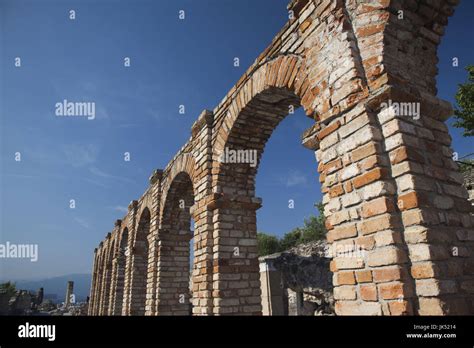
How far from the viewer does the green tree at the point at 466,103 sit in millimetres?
14680

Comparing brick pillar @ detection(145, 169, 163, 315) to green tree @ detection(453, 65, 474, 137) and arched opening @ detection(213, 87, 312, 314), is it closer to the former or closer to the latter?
arched opening @ detection(213, 87, 312, 314)

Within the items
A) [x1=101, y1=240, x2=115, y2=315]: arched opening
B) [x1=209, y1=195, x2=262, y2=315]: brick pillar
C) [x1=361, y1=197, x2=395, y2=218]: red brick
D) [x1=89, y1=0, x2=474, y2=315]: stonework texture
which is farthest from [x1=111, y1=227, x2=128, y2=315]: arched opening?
[x1=361, y1=197, x2=395, y2=218]: red brick

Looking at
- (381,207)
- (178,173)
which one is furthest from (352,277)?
(178,173)

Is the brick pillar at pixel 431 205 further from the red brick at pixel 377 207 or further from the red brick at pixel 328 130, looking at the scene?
the red brick at pixel 328 130

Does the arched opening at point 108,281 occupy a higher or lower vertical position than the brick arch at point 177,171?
lower

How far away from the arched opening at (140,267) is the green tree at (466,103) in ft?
48.4

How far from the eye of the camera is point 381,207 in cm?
237

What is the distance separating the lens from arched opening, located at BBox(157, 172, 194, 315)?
7.66 metres

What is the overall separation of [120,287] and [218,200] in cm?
1117

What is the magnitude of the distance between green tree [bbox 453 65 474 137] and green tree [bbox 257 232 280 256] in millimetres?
19184

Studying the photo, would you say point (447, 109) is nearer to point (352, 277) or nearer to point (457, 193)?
point (457, 193)

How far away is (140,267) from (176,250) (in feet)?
10.9
